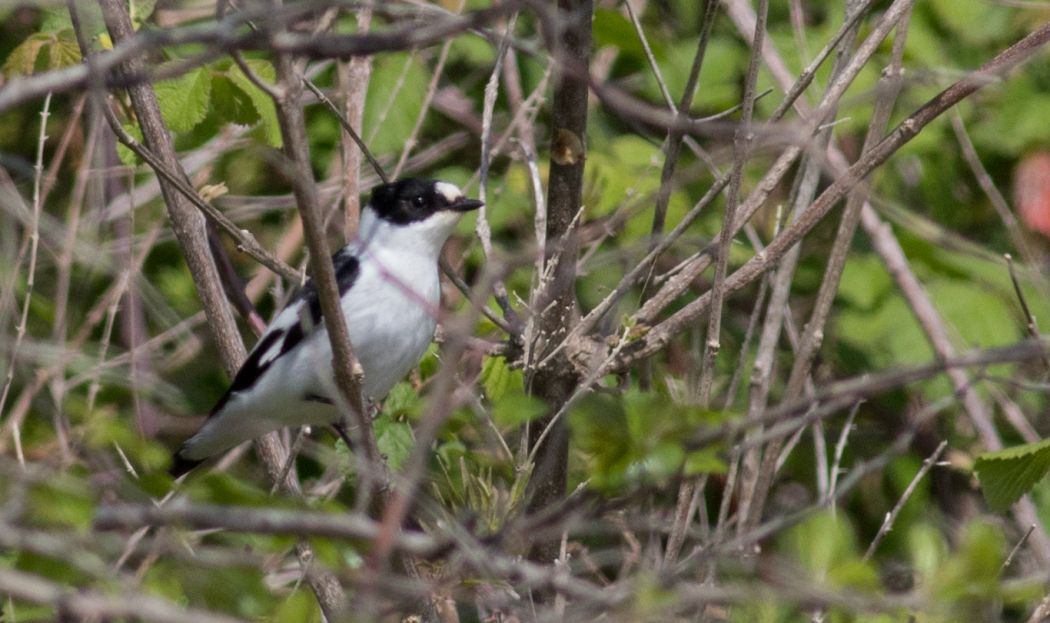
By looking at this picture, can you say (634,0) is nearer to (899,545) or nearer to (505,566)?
(899,545)

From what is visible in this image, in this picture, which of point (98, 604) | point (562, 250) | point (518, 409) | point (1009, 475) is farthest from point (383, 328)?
point (98, 604)

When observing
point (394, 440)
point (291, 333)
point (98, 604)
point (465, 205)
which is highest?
point (98, 604)

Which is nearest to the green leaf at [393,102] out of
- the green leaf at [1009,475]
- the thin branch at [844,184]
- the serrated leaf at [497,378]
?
the serrated leaf at [497,378]

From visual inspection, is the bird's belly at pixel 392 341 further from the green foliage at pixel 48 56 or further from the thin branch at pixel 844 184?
the green foliage at pixel 48 56

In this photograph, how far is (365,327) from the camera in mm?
3803

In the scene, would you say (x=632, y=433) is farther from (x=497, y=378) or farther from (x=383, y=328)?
(x=383, y=328)

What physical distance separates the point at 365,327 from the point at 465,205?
47 centimetres

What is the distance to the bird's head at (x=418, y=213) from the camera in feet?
13.1

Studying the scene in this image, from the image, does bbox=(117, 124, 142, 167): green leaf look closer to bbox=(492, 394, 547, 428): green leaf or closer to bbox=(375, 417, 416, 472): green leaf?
bbox=(375, 417, 416, 472): green leaf

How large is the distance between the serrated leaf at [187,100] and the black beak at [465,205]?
0.80 meters

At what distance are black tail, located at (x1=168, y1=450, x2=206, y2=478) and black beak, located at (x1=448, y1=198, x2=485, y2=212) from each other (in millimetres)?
1189

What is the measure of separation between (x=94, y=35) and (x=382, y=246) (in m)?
1.02

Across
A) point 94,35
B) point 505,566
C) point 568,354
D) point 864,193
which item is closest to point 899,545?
point 864,193

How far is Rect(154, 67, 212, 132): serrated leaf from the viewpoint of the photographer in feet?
11.6
